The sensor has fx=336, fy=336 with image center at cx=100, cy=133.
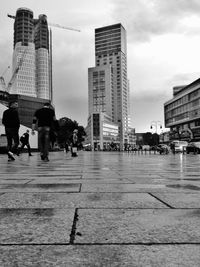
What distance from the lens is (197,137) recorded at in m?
97.9

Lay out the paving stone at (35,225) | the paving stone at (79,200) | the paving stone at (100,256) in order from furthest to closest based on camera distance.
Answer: the paving stone at (79,200) < the paving stone at (35,225) < the paving stone at (100,256)

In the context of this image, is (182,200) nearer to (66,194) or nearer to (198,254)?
(66,194)

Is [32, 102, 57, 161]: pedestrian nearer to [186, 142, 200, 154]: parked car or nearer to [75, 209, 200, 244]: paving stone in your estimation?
[75, 209, 200, 244]: paving stone

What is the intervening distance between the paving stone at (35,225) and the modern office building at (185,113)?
8595cm

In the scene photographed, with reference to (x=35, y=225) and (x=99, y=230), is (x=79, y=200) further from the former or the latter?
(x=99, y=230)

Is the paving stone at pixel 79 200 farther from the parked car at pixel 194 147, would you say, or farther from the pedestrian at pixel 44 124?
the parked car at pixel 194 147

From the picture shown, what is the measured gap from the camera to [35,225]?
2.23 meters

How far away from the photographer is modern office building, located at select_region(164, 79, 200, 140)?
318 feet

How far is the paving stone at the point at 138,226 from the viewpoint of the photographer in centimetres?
192

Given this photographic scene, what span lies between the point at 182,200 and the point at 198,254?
1.66 metres

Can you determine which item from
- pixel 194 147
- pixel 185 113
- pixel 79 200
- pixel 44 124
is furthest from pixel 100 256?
pixel 185 113

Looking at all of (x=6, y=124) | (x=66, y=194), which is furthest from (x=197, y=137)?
(x=66, y=194)

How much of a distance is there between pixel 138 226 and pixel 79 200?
1158 millimetres

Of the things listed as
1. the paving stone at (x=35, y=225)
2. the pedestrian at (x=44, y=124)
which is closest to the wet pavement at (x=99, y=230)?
the paving stone at (x=35, y=225)
